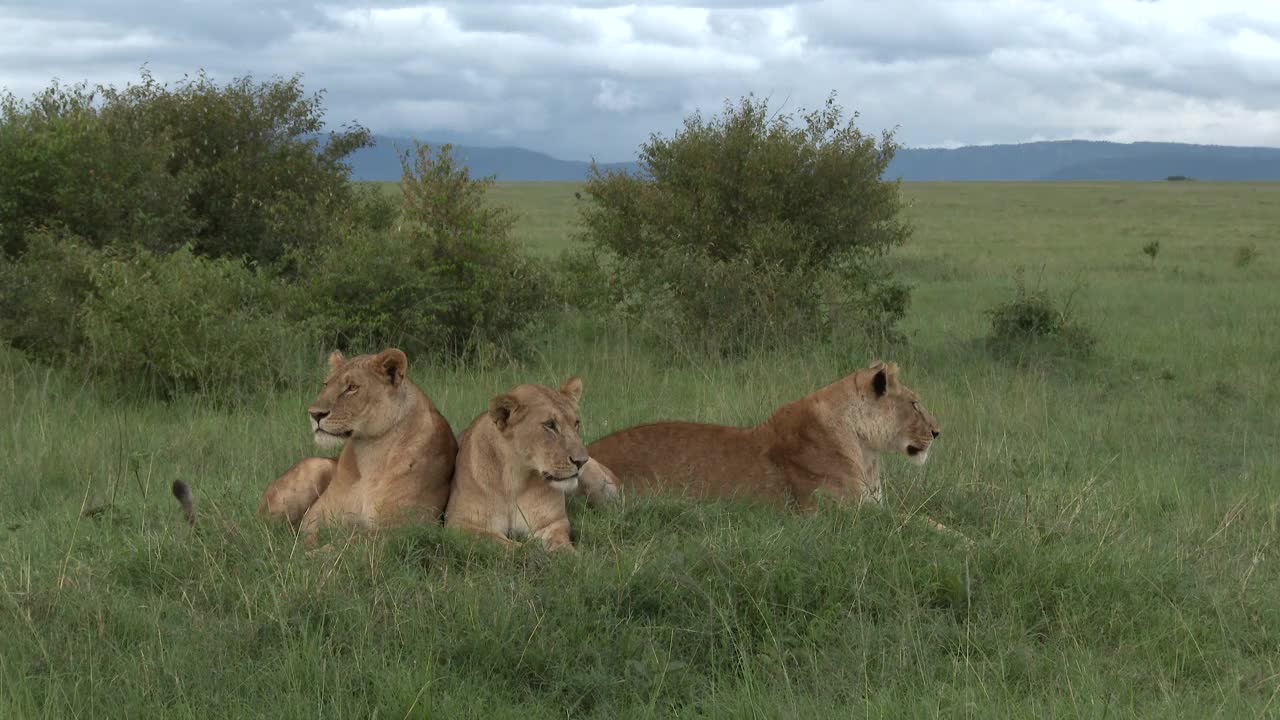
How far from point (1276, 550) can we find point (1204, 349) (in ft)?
26.5

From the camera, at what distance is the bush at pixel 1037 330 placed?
13555 mm

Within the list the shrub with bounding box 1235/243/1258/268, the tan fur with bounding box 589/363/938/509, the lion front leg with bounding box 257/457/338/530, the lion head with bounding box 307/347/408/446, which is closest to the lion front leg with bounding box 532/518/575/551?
the tan fur with bounding box 589/363/938/509

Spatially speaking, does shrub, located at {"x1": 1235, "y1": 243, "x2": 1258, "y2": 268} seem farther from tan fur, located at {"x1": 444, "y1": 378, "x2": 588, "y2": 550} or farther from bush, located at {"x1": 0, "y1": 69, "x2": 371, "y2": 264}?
tan fur, located at {"x1": 444, "y1": 378, "x2": 588, "y2": 550}

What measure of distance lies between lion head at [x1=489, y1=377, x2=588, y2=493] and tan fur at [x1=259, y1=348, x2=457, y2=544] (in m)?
0.44

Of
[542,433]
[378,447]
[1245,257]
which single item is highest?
[542,433]

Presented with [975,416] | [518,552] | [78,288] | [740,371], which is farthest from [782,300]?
[518,552]

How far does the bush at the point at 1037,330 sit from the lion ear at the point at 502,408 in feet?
29.6

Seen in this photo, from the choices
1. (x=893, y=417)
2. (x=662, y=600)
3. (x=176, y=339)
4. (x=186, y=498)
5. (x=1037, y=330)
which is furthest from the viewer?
(x=1037, y=330)

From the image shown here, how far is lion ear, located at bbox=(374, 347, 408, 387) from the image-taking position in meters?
5.73

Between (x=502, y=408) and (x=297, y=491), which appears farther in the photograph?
(x=297, y=491)

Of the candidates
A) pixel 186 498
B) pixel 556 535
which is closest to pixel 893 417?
pixel 556 535

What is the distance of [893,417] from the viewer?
21.7 ft

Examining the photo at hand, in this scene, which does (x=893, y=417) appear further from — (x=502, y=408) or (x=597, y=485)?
(x=502, y=408)

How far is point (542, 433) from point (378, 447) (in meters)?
0.84
